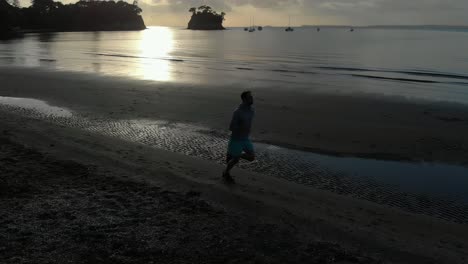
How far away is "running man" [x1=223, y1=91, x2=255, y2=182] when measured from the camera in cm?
794

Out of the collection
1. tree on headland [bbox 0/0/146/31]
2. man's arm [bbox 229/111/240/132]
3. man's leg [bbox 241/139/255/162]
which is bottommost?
man's leg [bbox 241/139/255/162]

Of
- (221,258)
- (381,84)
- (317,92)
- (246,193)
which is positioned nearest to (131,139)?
(246,193)

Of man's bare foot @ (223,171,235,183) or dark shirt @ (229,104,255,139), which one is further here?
man's bare foot @ (223,171,235,183)

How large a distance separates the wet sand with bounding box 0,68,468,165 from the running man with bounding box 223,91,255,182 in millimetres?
3609

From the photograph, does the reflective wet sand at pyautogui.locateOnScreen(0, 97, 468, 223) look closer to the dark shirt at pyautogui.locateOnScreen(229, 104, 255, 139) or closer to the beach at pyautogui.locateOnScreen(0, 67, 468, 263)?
the beach at pyautogui.locateOnScreen(0, 67, 468, 263)

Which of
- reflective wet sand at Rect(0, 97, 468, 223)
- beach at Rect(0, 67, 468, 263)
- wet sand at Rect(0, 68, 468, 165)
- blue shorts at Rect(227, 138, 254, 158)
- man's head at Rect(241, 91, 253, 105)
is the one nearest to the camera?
beach at Rect(0, 67, 468, 263)

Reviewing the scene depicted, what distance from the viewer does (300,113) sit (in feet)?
52.0

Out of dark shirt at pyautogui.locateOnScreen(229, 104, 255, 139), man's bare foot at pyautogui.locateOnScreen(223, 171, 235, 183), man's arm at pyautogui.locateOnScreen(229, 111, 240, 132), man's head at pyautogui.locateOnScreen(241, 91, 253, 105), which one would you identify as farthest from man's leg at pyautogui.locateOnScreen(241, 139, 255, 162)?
man's head at pyautogui.locateOnScreen(241, 91, 253, 105)

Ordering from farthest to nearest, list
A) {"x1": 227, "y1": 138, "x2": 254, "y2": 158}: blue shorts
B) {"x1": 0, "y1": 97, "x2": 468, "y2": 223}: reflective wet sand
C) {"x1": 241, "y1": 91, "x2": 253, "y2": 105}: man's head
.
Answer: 1. {"x1": 227, "y1": 138, "x2": 254, "y2": 158}: blue shorts
2. {"x1": 0, "y1": 97, "x2": 468, "y2": 223}: reflective wet sand
3. {"x1": 241, "y1": 91, "x2": 253, "y2": 105}: man's head

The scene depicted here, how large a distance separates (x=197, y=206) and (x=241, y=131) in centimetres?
190

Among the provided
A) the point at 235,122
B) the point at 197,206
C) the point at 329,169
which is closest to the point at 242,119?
the point at 235,122

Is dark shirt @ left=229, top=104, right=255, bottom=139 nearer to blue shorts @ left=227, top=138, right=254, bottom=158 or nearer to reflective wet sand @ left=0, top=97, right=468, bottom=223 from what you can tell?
blue shorts @ left=227, top=138, right=254, bottom=158

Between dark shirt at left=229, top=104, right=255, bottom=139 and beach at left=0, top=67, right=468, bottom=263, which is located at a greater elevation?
dark shirt at left=229, top=104, right=255, bottom=139

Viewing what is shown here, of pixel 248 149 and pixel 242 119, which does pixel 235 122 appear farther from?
pixel 248 149
